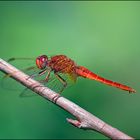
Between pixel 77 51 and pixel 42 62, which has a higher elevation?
pixel 42 62

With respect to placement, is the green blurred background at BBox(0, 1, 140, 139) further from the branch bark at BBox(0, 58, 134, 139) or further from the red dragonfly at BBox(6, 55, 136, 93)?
the branch bark at BBox(0, 58, 134, 139)

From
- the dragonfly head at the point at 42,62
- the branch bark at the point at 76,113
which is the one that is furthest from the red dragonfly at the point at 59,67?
the branch bark at the point at 76,113

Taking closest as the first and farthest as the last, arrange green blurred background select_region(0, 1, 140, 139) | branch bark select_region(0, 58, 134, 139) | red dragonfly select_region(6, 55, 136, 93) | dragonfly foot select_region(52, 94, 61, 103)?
branch bark select_region(0, 58, 134, 139) → dragonfly foot select_region(52, 94, 61, 103) → red dragonfly select_region(6, 55, 136, 93) → green blurred background select_region(0, 1, 140, 139)

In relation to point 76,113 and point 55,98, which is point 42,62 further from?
point 76,113

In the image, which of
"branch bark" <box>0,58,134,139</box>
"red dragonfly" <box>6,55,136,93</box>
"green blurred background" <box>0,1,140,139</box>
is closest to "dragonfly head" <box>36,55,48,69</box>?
"red dragonfly" <box>6,55,136,93</box>

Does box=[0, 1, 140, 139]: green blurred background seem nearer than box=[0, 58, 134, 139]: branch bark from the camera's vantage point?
No

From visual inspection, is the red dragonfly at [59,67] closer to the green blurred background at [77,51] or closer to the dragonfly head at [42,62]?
the dragonfly head at [42,62]

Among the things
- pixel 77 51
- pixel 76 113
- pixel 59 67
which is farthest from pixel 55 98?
pixel 77 51
